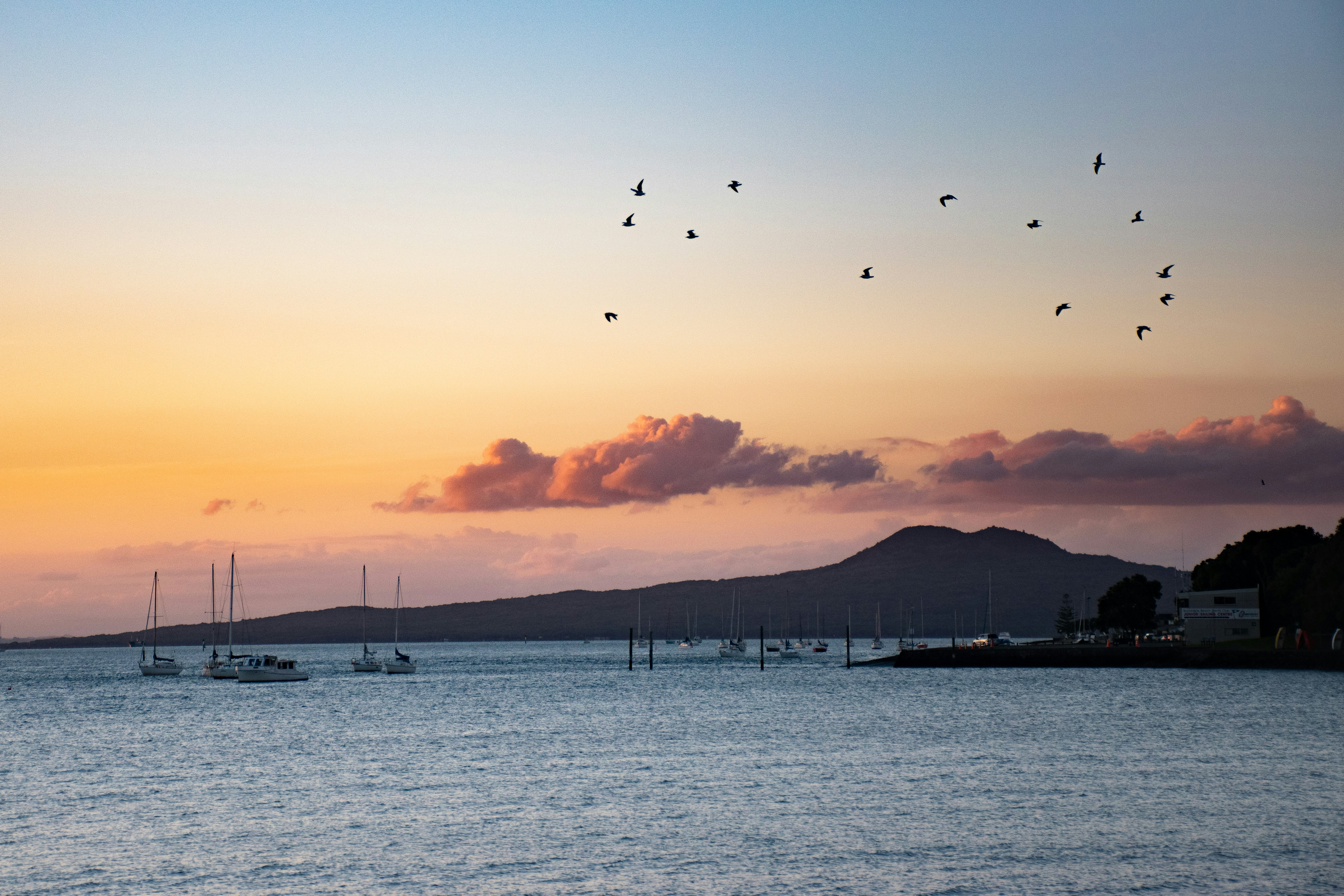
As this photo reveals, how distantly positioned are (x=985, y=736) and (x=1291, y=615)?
101 meters

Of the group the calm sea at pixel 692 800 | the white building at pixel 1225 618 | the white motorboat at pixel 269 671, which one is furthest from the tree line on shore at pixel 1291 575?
the white motorboat at pixel 269 671

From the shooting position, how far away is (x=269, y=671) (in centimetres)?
16350

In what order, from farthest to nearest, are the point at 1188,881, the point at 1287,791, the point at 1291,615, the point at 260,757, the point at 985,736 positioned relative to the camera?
the point at 1291,615 < the point at 985,736 < the point at 260,757 < the point at 1287,791 < the point at 1188,881

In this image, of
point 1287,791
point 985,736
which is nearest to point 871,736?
point 985,736

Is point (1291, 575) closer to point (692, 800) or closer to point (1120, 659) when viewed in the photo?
point (1120, 659)

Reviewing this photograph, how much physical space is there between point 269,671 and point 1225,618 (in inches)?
4807

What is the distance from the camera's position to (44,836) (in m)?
43.8

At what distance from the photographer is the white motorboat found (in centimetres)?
16225

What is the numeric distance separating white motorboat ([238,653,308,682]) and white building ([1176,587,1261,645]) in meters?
115

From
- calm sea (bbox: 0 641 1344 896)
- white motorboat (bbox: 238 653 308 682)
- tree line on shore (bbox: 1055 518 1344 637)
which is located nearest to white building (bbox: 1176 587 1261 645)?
tree line on shore (bbox: 1055 518 1344 637)

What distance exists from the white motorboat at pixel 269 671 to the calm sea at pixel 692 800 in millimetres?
56746

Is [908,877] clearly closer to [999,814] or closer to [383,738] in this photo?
[999,814]

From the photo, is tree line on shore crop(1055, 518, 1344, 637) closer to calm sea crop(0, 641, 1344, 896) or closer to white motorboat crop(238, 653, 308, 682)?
calm sea crop(0, 641, 1344, 896)

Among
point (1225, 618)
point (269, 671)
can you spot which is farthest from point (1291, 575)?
point (269, 671)
